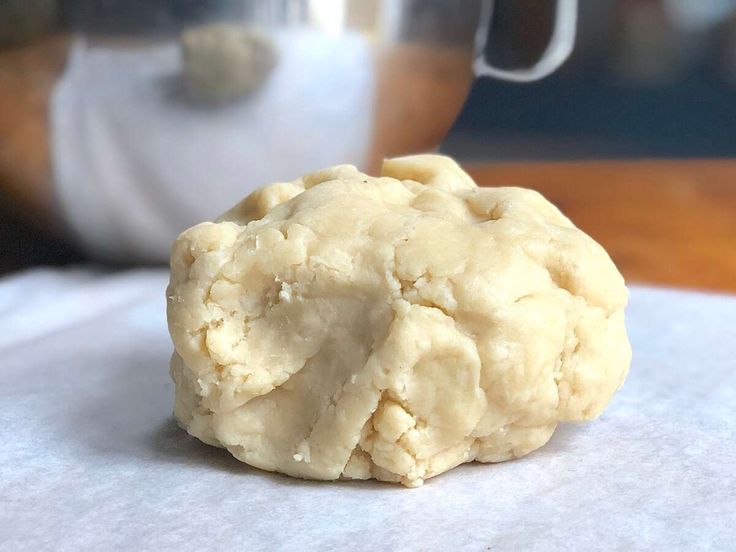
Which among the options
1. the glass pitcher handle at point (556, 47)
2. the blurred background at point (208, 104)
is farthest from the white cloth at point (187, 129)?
the glass pitcher handle at point (556, 47)

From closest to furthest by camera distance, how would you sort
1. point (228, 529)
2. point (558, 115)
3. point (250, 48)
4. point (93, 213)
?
point (228, 529), point (250, 48), point (93, 213), point (558, 115)

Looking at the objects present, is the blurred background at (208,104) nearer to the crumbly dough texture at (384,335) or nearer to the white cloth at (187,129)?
the white cloth at (187,129)

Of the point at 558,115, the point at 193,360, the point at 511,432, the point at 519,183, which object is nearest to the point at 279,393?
the point at 193,360

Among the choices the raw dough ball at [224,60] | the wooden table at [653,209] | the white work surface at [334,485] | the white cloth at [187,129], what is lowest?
the wooden table at [653,209]

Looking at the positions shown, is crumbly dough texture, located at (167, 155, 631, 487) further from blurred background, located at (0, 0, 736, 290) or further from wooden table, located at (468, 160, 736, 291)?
wooden table, located at (468, 160, 736, 291)

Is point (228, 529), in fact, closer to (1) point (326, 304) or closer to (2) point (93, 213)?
(1) point (326, 304)

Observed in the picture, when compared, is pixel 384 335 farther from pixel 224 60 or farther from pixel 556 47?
pixel 556 47

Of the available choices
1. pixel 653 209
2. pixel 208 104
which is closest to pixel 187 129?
pixel 208 104
